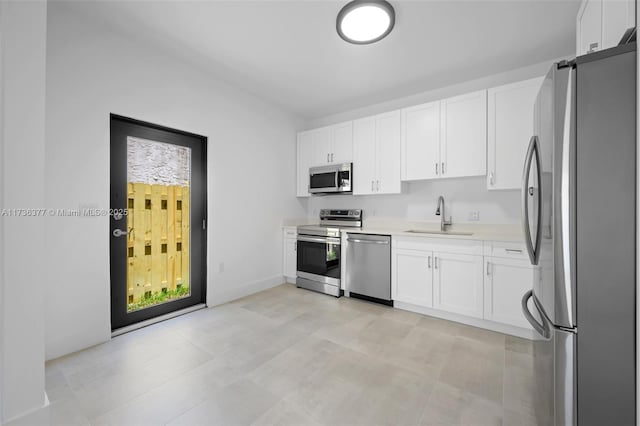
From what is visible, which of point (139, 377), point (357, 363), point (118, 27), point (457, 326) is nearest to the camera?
point (139, 377)

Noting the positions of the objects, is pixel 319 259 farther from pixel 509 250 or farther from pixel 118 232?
pixel 118 232

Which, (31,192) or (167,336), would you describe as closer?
(31,192)

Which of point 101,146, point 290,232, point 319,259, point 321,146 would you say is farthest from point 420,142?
point 101,146

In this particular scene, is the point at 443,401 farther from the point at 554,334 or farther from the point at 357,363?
the point at 554,334

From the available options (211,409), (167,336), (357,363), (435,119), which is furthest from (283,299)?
(435,119)

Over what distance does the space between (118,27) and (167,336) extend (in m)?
2.74

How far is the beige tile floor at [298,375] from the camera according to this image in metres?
1.57

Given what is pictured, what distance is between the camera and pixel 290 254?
4160 millimetres

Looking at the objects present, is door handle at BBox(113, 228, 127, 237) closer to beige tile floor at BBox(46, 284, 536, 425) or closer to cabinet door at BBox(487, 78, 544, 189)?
beige tile floor at BBox(46, 284, 536, 425)

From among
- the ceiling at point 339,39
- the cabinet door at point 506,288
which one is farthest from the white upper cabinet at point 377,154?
the cabinet door at point 506,288

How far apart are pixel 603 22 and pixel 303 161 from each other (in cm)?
344

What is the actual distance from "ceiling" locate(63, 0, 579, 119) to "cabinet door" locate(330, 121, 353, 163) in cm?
58

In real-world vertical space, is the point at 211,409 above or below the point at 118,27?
below

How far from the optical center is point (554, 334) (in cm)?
120
